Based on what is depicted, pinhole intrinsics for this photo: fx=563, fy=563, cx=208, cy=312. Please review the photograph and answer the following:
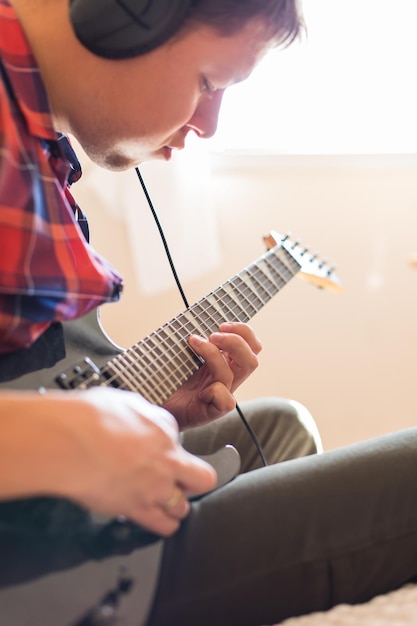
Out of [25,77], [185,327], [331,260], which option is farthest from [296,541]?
[331,260]

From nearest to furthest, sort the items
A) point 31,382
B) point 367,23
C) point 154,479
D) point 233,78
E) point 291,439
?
1. point 154,479
2. point 31,382
3. point 233,78
4. point 291,439
5. point 367,23

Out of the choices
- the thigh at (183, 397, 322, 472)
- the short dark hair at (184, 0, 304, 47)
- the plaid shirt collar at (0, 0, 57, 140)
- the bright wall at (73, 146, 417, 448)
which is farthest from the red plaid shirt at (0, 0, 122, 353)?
the bright wall at (73, 146, 417, 448)

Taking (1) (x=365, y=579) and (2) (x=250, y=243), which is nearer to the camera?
(1) (x=365, y=579)

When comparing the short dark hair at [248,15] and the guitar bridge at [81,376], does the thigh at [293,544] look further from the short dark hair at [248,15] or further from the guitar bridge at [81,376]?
the short dark hair at [248,15]

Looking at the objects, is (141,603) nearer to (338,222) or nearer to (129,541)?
(129,541)

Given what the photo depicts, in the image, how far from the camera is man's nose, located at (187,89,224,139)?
28.2 inches

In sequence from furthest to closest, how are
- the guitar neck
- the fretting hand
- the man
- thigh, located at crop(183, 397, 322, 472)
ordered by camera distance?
thigh, located at crop(183, 397, 322, 472) < the fretting hand < the guitar neck < the man

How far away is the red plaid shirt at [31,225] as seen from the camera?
493 millimetres

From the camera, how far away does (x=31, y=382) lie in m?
0.54

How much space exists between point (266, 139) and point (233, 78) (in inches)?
32.6

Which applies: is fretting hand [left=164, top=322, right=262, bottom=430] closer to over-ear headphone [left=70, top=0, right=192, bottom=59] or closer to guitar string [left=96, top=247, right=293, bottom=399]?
guitar string [left=96, top=247, right=293, bottom=399]

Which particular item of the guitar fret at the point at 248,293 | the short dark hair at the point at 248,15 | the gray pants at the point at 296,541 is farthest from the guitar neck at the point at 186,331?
the short dark hair at the point at 248,15

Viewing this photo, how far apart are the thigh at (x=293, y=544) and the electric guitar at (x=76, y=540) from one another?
4cm

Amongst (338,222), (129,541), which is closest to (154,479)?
(129,541)
